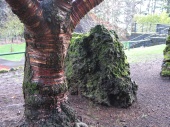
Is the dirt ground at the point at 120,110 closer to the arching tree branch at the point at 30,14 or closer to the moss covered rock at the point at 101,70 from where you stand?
the moss covered rock at the point at 101,70

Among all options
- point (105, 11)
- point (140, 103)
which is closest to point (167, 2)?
point (105, 11)

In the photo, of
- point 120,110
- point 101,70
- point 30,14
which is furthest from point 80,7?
point 120,110

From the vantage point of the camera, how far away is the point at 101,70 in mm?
4758

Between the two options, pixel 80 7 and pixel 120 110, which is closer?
pixel 80 7

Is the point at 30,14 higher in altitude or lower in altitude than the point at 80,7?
lower

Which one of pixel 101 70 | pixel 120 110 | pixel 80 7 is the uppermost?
pixel 80 7

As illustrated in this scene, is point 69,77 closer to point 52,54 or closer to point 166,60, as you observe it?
point 52,54

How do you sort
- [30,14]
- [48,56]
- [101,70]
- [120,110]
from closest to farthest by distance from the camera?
[30,14] < [48,56] < [120,110] < [101,70]

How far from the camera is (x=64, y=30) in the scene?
2793mm

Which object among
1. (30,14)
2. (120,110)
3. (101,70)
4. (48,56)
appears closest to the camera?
(30,14)

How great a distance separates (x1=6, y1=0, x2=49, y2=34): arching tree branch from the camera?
92.0 inches

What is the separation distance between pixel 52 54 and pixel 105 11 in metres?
16.8

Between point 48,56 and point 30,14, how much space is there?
54 centimetres

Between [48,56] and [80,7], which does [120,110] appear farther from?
[80,7]
